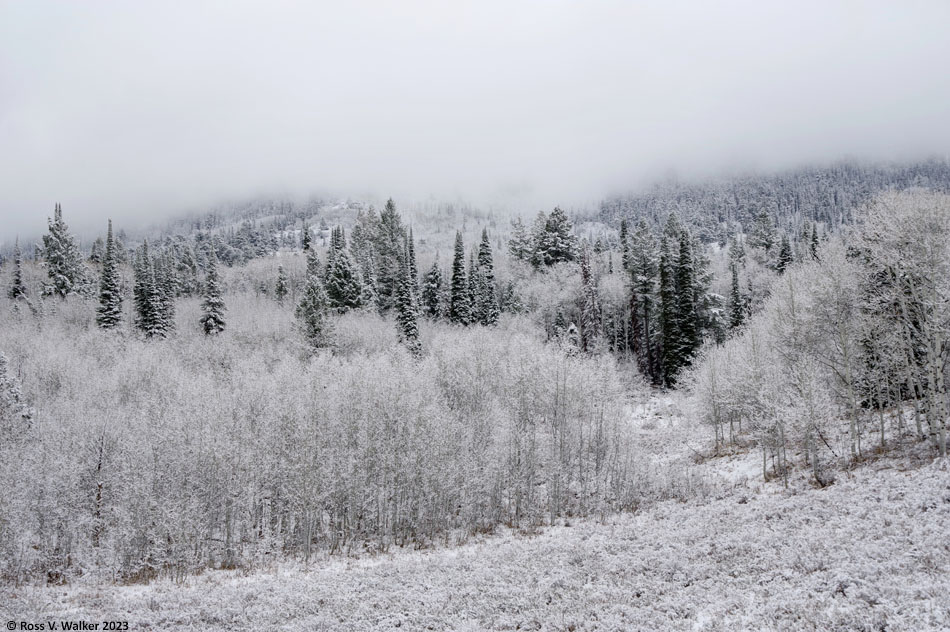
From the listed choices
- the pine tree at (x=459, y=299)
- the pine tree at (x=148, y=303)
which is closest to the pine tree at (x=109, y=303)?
the pine tree at (x=148, y=303)

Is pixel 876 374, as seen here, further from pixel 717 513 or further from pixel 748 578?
pixel 748 578

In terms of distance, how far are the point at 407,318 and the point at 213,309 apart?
28.0 metres

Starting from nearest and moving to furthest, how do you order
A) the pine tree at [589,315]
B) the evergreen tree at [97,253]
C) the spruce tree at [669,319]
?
the spruce tree at [669,319]
the pine tree at [589,315]
the evergreen tree at [97,253]

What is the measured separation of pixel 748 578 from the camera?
15.1 meters

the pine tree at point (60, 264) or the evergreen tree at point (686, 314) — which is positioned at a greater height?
the pine tree at point (60, 264)

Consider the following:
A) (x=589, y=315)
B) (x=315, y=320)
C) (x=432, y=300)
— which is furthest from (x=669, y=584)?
(x=432, y=300)

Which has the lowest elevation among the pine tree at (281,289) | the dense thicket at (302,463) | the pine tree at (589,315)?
the dense thicket at (302,463)

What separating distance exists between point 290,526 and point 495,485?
50.1ft


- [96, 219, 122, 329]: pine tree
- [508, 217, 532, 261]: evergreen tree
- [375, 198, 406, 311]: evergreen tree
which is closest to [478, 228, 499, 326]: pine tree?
[375, 198, 406, 311]: evergreen tree

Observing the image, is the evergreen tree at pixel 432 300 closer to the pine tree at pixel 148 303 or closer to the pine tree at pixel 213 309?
the pine tree at pixel 213 309

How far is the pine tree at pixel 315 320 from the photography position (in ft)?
214

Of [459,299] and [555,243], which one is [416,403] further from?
[555,243]

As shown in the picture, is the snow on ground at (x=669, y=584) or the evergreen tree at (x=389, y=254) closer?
the snow on ground at (x=669, y=584)

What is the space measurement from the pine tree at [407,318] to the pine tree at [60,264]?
59.7 metres
